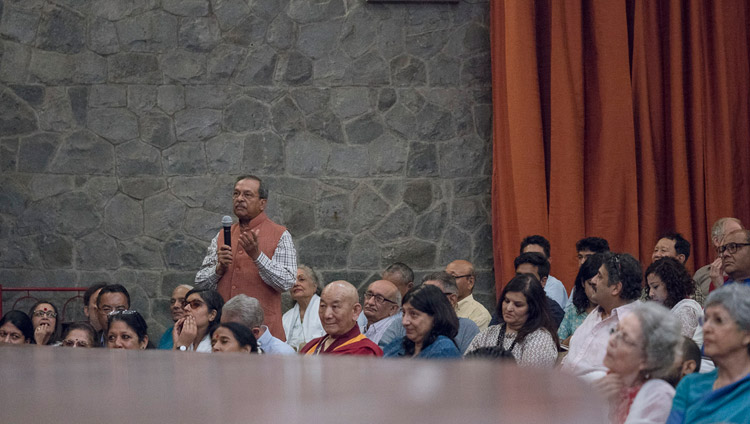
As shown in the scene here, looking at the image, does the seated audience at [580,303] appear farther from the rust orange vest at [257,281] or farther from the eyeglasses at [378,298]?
the rust orange vest at [257,281]

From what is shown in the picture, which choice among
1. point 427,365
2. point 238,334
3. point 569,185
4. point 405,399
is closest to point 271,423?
point 405,399

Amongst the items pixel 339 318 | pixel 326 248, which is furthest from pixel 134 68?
pixel 339 318

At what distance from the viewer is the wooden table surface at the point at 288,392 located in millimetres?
626

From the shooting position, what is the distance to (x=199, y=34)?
18.0 feet

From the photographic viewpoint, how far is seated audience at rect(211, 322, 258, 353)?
3229 mm

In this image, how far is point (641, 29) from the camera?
17.2 ft

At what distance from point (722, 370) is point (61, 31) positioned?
4439mm

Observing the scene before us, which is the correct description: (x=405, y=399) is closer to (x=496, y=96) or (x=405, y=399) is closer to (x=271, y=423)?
(x=271, y=423)

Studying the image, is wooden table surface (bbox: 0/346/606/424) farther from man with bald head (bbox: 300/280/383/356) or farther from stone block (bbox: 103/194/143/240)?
stone block (bbox: 103/194/143/240)

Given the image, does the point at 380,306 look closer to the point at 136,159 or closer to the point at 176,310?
the point at 176,310

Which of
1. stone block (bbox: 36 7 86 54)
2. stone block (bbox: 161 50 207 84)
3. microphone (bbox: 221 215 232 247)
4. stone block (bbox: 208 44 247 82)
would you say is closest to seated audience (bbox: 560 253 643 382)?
microphone (bbox: 221 215 232 247)

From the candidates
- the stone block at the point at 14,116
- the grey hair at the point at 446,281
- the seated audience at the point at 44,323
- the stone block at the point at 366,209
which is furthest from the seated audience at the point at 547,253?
the stone block at the point at 14,116

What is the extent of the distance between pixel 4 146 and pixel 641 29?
3.86 metres

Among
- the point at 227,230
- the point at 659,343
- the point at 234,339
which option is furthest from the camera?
the point at 227,230
